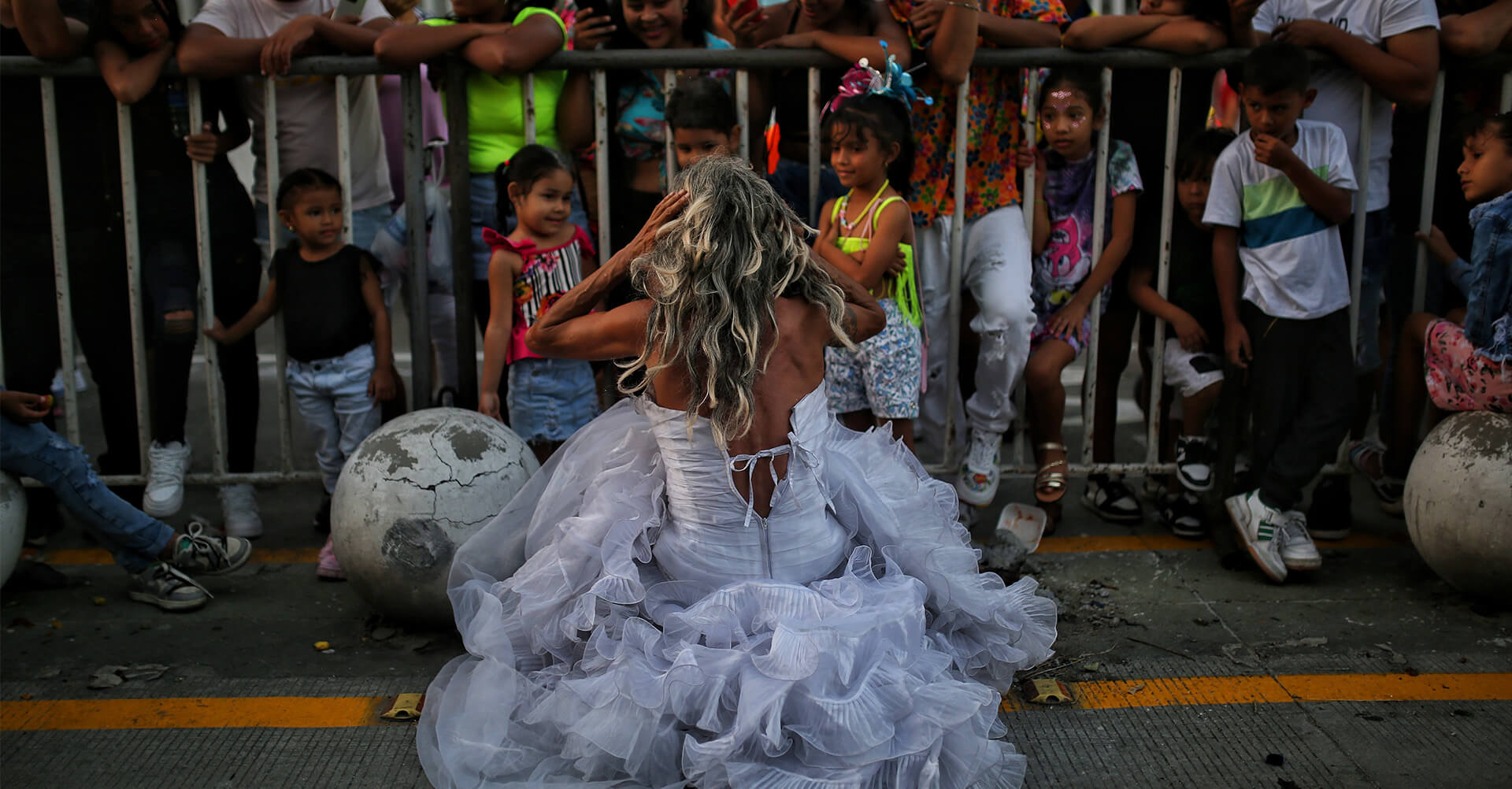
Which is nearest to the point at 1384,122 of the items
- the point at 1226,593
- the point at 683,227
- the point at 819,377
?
the point at 1226,593

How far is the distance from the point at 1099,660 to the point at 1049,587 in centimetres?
59

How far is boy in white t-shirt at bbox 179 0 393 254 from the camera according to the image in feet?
14.4

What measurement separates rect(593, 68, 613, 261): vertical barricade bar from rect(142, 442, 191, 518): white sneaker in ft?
6.12

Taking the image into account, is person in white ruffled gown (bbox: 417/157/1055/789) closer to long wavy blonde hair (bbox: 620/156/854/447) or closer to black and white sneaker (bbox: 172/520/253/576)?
long wavy blonde hair (bbox: 620/156/854/447)

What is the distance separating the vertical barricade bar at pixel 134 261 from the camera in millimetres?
4441

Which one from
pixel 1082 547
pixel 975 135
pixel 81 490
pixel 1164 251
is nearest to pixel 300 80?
pixel 81 490

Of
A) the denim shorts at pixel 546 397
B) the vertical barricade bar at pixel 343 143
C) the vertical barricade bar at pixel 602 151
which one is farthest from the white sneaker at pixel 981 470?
the vertical barricade bar at pixel 343 143

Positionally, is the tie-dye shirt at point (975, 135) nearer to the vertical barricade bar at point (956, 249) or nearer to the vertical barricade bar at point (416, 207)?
the vertical barricade bar at point (956, 249)

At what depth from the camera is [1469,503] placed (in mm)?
3783

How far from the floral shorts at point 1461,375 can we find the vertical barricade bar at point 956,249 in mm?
1695

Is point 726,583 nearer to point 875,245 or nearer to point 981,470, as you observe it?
point 875,245

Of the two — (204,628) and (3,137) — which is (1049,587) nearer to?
(204,628)

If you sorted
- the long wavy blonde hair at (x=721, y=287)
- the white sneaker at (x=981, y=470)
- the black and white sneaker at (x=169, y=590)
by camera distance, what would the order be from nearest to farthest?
the long wavy blonde hair at (x=721, y=287), the black and white sneaker at (x=169, y=590), the white sneaker at (x=981, y=470)

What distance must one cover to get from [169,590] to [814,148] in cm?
287
